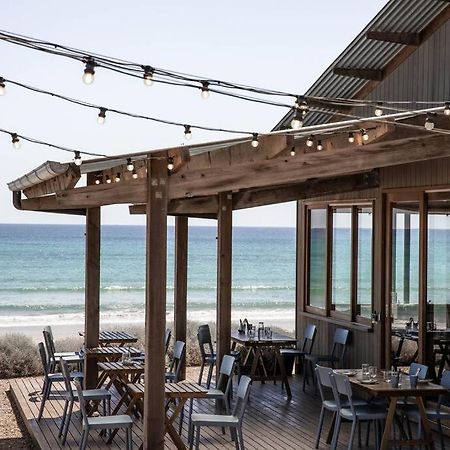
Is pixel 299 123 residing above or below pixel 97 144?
below

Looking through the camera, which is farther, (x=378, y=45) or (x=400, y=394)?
(x=378, y=45)

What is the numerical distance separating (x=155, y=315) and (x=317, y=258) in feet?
18.3

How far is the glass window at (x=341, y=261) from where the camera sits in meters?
12.2

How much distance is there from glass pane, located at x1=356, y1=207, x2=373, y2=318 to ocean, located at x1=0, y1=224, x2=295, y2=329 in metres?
26.2

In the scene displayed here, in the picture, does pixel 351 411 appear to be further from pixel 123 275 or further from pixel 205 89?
pixel 123 275

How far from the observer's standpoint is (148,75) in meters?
5.19

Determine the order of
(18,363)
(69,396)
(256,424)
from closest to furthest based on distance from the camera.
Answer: (69,396)
(256,424)
(18,363)

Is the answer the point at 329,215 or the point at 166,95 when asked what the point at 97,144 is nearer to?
the point at 166,95

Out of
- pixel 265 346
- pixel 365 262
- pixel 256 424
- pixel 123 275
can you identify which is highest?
pixel 365 262

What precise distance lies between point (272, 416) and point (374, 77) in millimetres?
4131

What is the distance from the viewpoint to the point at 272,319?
41594 mm

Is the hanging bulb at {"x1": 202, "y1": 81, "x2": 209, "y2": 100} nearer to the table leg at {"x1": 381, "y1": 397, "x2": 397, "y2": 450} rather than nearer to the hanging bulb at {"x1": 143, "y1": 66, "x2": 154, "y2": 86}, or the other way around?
the hanging bulb at {"x1": 143, "y1": 66, "x2": 154, "y2": 86}

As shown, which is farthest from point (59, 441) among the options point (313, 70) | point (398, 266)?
point (313, 70)

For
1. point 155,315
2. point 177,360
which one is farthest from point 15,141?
point 177,360
